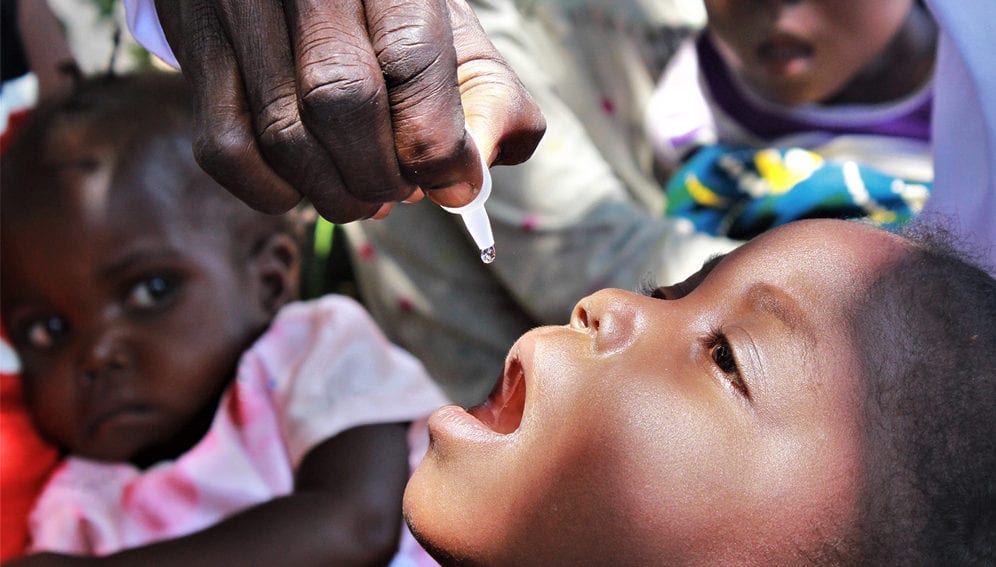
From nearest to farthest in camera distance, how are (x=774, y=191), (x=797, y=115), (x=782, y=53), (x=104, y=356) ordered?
(x=104, y=356) < (x=782, y=53) < (x=774, y=191) < (x=797, y=115)

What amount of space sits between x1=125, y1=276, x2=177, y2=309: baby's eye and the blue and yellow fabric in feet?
3.67

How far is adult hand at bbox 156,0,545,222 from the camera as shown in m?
0.93

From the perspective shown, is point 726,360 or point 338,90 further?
point 726,360

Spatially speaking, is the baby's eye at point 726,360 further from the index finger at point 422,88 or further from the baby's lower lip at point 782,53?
the baby's lower lip at point 782,53

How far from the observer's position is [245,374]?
6.07 feet

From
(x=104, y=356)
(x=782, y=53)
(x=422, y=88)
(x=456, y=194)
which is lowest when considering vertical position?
(x=104, y=356)

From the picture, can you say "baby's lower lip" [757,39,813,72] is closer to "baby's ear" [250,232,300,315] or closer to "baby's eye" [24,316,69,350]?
"baby's ear" [250,232,300,315]

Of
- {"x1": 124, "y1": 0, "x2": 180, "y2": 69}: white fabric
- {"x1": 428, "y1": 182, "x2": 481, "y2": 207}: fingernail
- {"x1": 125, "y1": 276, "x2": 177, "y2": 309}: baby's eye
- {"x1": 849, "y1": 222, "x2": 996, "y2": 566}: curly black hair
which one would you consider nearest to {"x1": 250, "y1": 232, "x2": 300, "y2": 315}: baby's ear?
{"x1": 125, "y1": 276, "x2": 177, "y2": 309}: baby's eye

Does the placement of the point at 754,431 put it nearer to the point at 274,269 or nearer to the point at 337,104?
the point at 337,104

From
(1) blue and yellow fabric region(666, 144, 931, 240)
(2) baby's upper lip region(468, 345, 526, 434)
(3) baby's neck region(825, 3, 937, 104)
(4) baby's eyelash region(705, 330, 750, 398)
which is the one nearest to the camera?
(4) baby's eyelash region(705, 330, 750, 398)

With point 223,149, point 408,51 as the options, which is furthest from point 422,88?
point 223,149

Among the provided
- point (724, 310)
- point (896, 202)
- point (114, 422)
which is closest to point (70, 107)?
point (114, 422)

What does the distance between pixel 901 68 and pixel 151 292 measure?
166 cm

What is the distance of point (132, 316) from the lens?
1.79 meters
